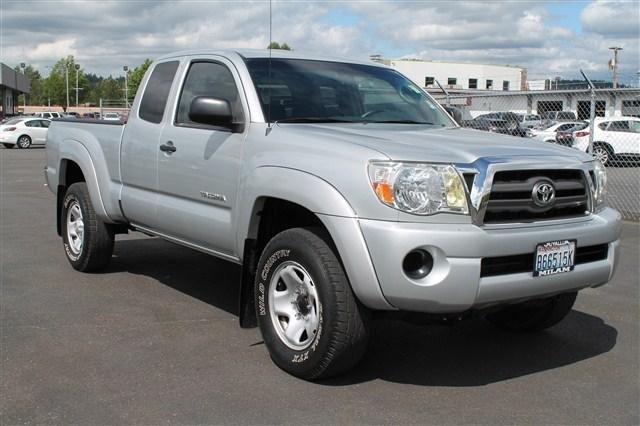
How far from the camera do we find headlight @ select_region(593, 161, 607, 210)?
175 inches

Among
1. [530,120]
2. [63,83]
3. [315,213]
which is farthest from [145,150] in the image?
[63,83]

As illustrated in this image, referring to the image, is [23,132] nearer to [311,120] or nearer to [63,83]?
[311,120]

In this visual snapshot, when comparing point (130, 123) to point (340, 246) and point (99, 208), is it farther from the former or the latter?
point (340, 246)

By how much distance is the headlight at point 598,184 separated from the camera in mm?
4457

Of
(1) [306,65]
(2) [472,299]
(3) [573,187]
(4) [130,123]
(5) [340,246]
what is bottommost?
(2) [472,299]

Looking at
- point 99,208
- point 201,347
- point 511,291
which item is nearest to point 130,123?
point 99,208

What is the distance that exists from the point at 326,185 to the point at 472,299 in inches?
38.6

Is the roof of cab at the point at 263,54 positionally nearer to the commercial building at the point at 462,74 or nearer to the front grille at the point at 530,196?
the front grille at the point at 530,196

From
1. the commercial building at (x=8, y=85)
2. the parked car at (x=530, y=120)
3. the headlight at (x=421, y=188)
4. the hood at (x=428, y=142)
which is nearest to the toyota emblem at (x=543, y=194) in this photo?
the hood at (x=428, y=142)

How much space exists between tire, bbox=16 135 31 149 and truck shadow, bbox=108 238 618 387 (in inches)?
1178

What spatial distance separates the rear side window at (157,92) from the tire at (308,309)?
6.22ft

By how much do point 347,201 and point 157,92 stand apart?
2.63m

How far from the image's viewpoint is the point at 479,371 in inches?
178

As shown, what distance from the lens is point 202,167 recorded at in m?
5.02
